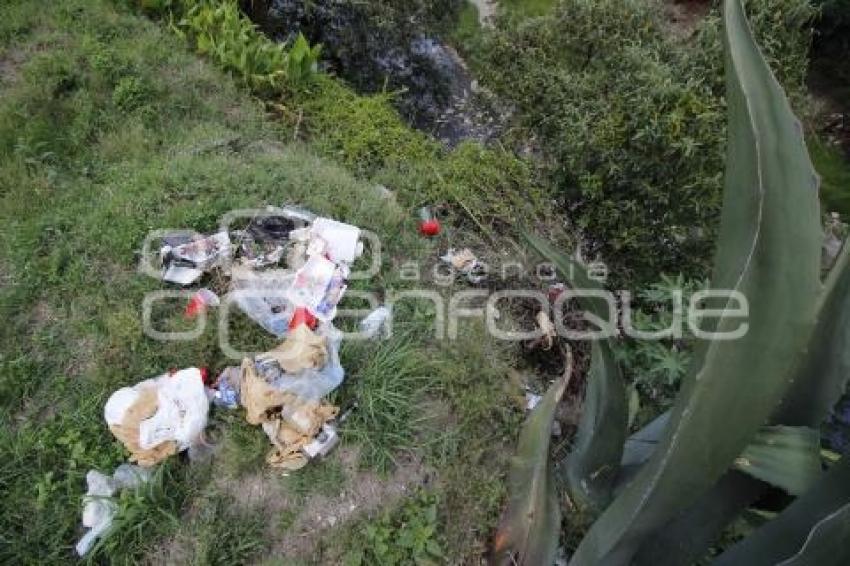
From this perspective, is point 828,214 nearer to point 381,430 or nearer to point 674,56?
point 674,56

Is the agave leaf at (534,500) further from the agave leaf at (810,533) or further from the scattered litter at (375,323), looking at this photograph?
the scattered litter at (375,323)

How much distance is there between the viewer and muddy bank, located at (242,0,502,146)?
15.2 ft

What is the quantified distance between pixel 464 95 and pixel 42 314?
11.6 feet

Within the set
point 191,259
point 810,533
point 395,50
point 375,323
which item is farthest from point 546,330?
point 395,50

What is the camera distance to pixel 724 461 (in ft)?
2.89

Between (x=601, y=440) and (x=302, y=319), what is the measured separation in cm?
149

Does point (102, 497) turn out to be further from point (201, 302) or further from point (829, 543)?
point (829, 543)

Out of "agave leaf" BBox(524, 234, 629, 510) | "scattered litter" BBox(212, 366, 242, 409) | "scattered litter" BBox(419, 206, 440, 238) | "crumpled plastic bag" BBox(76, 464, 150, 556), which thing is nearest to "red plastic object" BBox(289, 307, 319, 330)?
"scattered litter" BBox(212, 366, 242, 409)

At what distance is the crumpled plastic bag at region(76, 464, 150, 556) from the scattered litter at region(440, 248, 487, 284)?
5.25 feet

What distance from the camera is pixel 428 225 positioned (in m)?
3.25

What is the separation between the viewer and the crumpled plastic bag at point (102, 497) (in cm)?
219

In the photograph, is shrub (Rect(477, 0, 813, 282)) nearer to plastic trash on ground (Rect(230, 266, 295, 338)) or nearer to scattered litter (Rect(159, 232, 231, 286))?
plastic trash on ground (Rect(230, 266, 295, 338))

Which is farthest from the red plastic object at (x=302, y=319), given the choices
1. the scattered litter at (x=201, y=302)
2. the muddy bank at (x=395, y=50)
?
the muddy bank at (x=395, y=50)

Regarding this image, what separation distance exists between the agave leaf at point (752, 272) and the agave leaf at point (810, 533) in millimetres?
132
